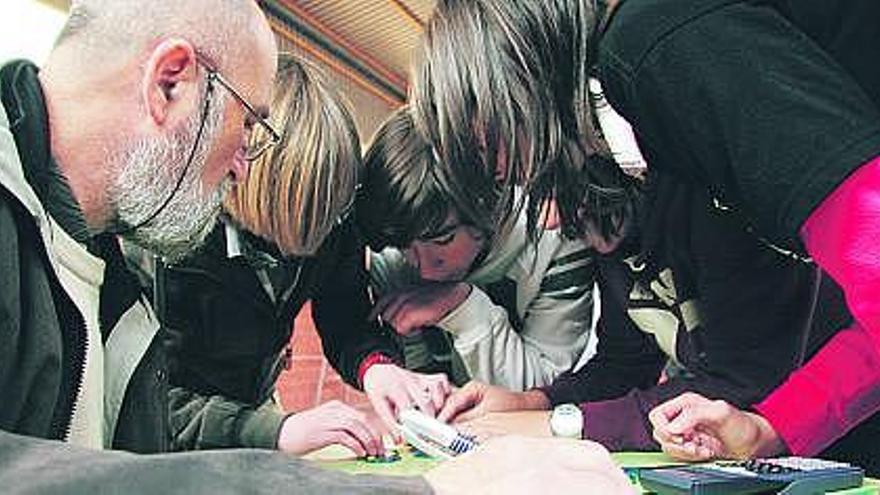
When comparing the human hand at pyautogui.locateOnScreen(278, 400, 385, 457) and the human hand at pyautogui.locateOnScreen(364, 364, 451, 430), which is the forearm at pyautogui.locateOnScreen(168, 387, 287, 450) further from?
the human hand at pyautogui.locateOnScreen(364, 364, 451, 430)

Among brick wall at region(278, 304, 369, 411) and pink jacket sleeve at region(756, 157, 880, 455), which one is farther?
brick wall at region(278, 304, 369, 411)

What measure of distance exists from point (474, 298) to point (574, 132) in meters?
0.42

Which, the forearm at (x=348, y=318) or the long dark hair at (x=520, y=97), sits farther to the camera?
the forearm at (x=348, y=318)

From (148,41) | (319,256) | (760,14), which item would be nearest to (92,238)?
(148,41)

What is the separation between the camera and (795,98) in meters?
0.66

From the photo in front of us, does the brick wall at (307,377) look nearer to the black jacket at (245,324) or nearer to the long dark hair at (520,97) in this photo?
→ the black jacket at (245,324)

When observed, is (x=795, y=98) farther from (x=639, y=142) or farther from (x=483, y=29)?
(x=483, y=29)

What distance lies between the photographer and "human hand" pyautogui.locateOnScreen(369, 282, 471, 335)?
1426 mm

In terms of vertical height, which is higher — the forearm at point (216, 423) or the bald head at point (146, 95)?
the bald head at point (146, 95)

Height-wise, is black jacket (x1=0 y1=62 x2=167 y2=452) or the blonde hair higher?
black jacket (x1=0 y1=62 x2=167 y2=452)

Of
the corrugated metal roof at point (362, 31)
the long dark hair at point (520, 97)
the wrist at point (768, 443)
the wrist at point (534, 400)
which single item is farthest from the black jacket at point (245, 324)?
the corrugated metal roof at point (362, 31)

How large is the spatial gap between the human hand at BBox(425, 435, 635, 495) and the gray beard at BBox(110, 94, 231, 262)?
1.64 ft

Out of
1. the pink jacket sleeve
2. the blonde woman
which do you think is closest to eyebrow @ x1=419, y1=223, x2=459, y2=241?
the blonde woman

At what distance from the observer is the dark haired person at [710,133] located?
2.14ft
